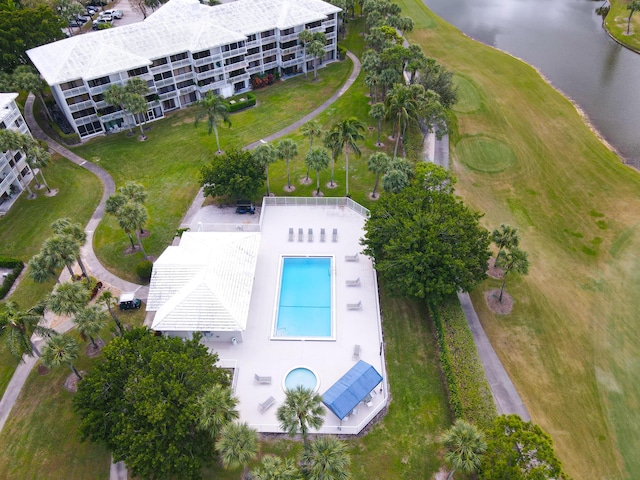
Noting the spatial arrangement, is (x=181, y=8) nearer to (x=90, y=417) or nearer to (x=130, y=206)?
(x=130, y=206)

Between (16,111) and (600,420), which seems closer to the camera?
(600,420)

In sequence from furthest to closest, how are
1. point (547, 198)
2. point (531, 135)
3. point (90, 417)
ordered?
point (531, 135) → point (547, 198) → point (90, 417)

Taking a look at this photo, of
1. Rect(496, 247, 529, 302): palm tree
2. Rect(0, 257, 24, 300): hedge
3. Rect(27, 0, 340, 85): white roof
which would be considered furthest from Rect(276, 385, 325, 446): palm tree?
Rect(27, 0, 340, 85): white roof

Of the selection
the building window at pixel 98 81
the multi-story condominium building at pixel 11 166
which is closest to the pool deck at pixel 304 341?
the multi-story condominium building at pixel 11 166

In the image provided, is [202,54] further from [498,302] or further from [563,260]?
[563,260]

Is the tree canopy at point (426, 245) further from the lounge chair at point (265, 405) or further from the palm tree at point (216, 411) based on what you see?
the palm tree at point (216, 411)

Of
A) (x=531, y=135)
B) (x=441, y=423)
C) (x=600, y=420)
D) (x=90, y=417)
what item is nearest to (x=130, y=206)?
(x=90, y=417)

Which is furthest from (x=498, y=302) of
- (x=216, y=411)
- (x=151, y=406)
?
(x=151, y=406)
